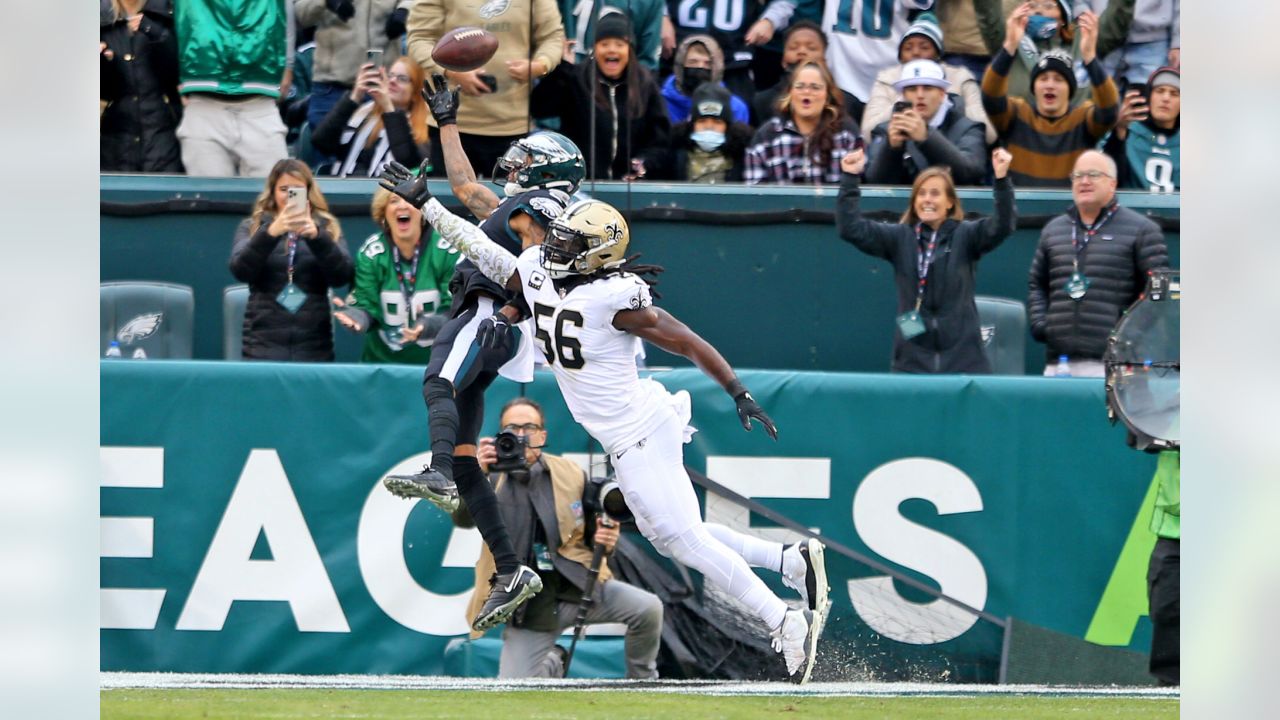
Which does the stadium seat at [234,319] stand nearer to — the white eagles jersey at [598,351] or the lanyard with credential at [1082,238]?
the white eagles jersey at [598,351]

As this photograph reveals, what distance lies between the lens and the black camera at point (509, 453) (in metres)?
8.43

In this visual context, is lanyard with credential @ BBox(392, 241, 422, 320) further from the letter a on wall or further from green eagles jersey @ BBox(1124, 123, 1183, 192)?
green eagles jersey @ BBox(1124, 123, 1183, 192)

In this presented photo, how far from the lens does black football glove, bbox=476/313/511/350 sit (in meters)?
7.32

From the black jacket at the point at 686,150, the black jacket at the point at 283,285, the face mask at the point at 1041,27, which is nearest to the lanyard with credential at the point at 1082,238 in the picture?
the face mask at the point at 1041,27

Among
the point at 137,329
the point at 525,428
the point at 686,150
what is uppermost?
the point at 686,150

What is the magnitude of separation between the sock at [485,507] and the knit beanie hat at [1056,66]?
14.4 feet

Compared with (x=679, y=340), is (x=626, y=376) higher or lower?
lower

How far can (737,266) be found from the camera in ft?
35.1

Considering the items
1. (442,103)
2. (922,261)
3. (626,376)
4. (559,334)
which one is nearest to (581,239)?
(559,334)

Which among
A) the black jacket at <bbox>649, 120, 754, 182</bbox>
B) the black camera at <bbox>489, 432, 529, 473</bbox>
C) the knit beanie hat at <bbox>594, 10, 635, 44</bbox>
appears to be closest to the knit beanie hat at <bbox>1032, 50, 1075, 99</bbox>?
the black jacket at <bbox>649, 120, 754, 182</bbox>

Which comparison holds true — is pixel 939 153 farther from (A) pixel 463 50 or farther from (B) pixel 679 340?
(A) pixel 463 50

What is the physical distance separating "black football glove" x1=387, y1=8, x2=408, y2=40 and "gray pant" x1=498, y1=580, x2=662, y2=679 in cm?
346

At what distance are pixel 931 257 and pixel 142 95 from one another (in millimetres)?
4511
